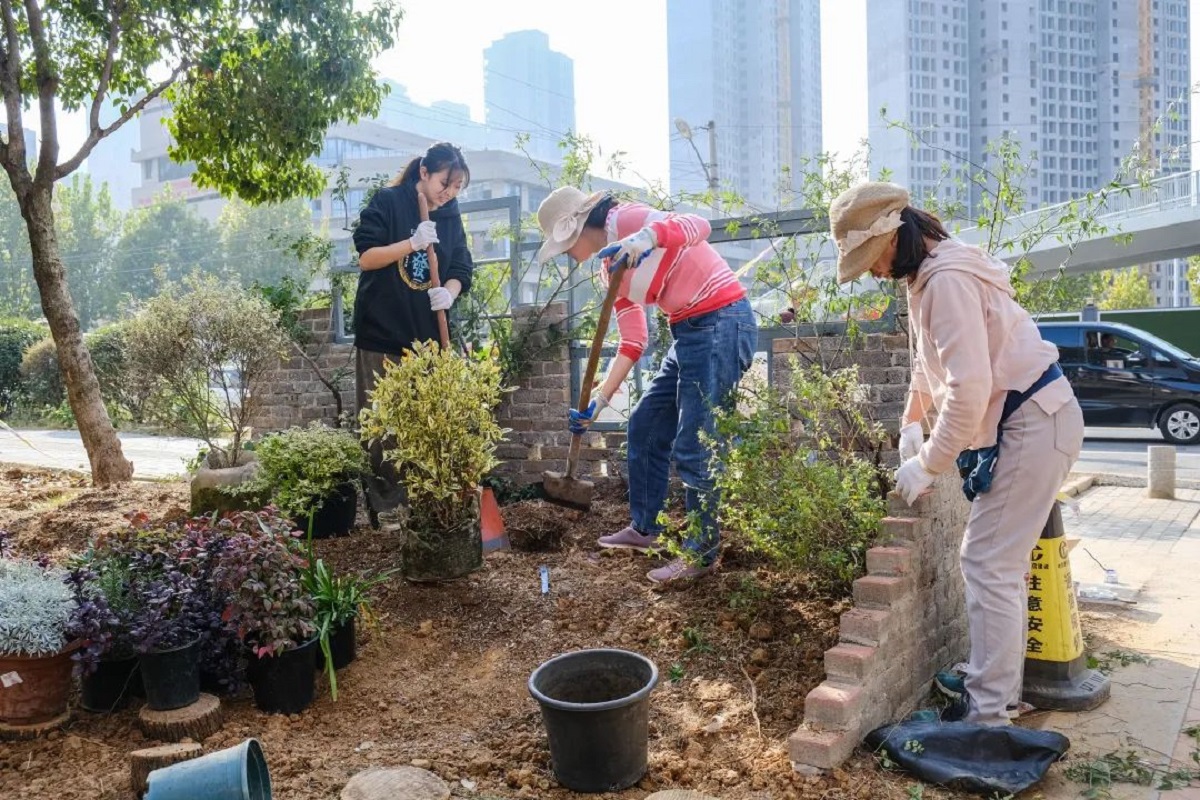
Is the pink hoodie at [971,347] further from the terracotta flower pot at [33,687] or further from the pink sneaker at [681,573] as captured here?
the terracotta flower pot at [33,687]

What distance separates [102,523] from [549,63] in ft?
346

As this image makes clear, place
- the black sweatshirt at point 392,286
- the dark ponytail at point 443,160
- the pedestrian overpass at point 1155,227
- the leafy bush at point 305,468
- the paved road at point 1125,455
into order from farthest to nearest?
the pedestrian overpass at point 1155,227, the paved road at point 1125,455, the black sweatshirt at point 392,286, the dark ponytail at point 443,160, the leafy bush at point 305,468

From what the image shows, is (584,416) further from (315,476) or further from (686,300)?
(315,476)

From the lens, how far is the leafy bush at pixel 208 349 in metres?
4.98

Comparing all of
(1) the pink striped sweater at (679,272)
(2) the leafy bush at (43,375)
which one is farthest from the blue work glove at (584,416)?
(2) the leafy bush at (43,375)

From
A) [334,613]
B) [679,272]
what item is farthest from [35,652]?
[679,272]

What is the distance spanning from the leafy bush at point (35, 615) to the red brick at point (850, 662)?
7.40 ft

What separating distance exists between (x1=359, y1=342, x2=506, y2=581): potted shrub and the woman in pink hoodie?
166 cm

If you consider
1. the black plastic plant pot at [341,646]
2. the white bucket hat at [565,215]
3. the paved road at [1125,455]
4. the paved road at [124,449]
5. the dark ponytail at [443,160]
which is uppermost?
the dark ponytail at [443,160]

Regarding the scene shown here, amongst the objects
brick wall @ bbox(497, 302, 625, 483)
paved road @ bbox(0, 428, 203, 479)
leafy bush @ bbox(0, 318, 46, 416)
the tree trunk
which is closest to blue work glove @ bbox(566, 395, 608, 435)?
brick wall @ bbox(497, 302, 625, 483)

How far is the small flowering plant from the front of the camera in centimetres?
279

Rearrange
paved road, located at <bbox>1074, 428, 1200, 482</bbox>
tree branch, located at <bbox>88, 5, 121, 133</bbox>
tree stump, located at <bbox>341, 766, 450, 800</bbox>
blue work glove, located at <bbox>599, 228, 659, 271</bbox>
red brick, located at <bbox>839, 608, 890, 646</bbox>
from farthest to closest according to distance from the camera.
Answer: paved road, located at <bbox>1074, 428, 1200, 482</bbox> < tree branch, located at <bbox>88, 5, 121, 133</bbox> < blue work glove, located at <bbox>599, 228, 659, 271</bbox> < red brick, located at <bbox>839, 608, 890, 646</bbox> < tree stump, located at <bbox>341, 766, 450, 800</bbox>

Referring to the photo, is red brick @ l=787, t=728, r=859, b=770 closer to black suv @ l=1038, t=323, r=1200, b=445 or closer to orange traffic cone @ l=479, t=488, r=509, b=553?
orange traffic cone @ l=479, t=488, r=509, b=553

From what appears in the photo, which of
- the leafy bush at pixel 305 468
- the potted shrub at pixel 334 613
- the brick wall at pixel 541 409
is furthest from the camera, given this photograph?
the brick wall at pixel 541 409
